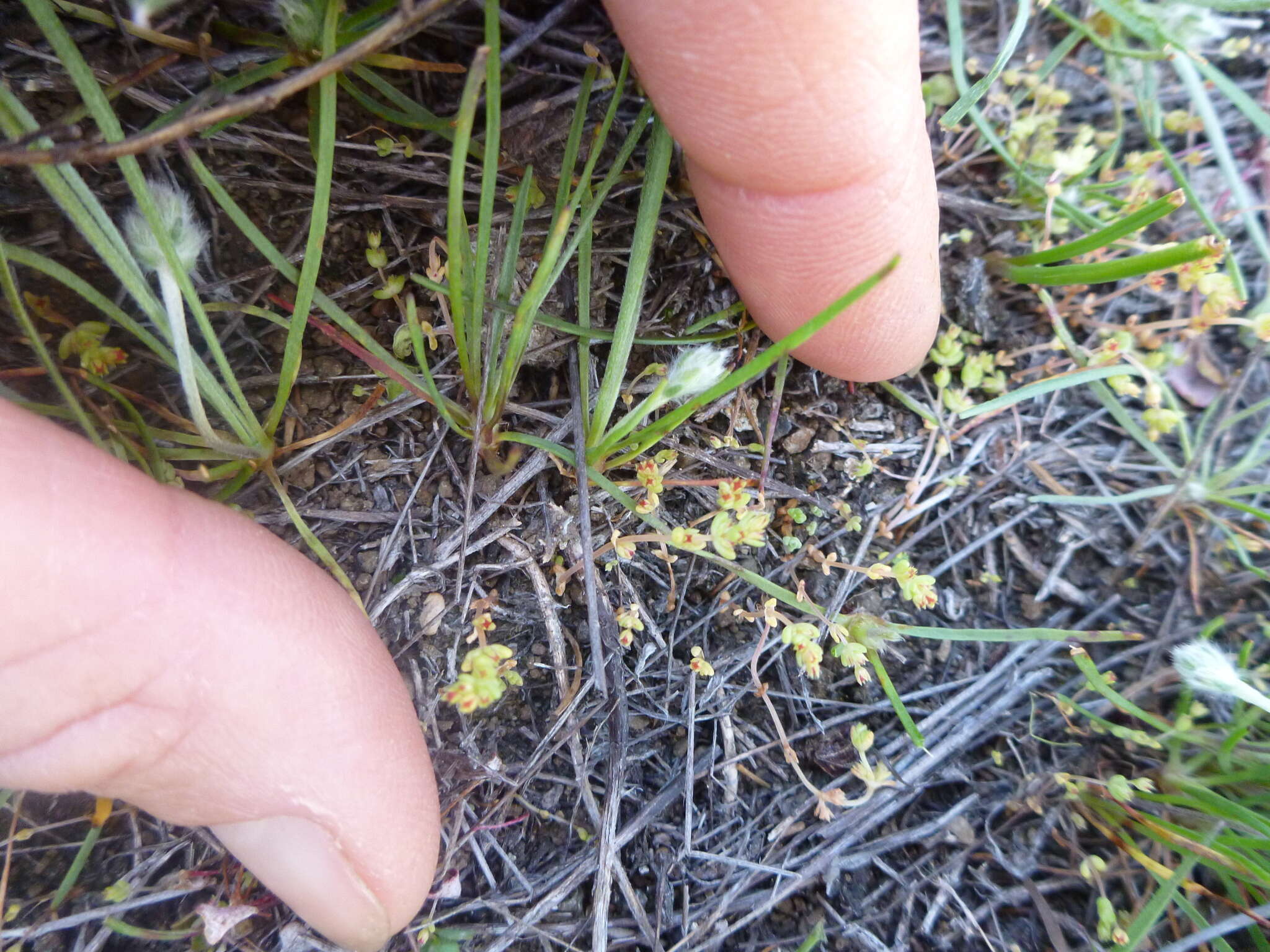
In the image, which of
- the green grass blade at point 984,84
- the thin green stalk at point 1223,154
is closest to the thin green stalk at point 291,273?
the green grass blade at point 984,84

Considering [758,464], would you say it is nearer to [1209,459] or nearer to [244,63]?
[1209,459]

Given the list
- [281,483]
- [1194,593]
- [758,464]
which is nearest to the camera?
[281,483]

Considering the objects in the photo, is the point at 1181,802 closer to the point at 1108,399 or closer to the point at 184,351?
the point at 1108,399

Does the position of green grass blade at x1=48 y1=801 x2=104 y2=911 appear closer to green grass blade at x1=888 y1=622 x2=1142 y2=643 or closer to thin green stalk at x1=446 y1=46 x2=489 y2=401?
thin green stalk at x1=446 y1=46 x2=489 y2=401

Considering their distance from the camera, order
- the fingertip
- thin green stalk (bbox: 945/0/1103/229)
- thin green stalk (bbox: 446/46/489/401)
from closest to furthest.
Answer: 1. thin green stalk (bbox: 446/46/489/401)
2. the fingertip
3. thin green stalk (bbox: 945/0/1103/229)

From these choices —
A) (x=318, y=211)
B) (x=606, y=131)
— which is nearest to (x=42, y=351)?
(x=318, y=211)

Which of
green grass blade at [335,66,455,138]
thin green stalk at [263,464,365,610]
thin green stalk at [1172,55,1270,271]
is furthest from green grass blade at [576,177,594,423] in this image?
thin green stalk at [1172,55,1270,271]

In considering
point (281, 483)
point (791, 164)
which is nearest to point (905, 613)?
point (791, 164)
